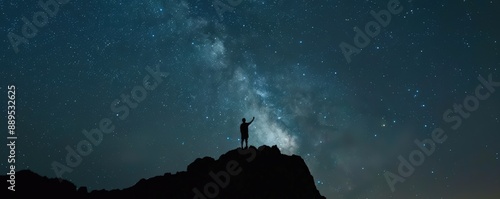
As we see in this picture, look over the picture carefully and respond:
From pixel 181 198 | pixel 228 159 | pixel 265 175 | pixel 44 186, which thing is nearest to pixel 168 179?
pixel 181 198

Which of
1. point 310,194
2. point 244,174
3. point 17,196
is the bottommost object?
point 310,194

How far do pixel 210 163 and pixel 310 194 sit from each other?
21.7 ft

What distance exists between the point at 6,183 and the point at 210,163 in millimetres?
11761

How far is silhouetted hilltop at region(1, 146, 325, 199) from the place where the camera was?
70.8ft

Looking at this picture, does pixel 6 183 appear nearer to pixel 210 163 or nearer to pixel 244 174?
pixel 210 163

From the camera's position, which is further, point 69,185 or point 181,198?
point 69,185

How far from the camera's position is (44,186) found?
22547 mm

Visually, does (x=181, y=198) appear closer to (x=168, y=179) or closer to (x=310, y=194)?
(x=168, y=179)

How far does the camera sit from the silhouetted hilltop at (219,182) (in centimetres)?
2159

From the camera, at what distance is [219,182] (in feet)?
71.4

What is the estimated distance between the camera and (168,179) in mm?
22516

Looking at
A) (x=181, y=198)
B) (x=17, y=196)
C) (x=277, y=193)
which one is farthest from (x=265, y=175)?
(x=17, y=196)

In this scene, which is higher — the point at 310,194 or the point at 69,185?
the point at 69,185

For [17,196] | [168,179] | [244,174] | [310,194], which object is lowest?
[310,194]
